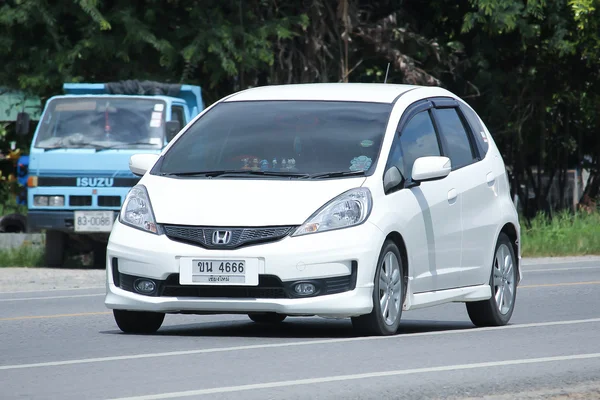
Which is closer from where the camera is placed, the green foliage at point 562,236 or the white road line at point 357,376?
the white road line at point 357,376

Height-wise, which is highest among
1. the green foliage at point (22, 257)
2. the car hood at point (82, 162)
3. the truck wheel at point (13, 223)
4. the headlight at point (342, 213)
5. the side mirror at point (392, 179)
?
the side mirror at point (392, 179)

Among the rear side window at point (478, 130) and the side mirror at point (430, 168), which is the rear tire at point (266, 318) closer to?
the side mirror at point (430, 168)

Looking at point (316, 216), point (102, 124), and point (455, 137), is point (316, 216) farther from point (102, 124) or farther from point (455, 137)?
point (102, 124)

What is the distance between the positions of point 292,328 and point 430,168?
170cm

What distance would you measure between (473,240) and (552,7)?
15841 millimetres

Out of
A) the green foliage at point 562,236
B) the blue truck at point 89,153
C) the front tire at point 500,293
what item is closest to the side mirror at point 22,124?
the blue truck at point 89,153

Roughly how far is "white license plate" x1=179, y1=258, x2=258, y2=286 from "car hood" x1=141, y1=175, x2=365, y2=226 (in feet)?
0.78

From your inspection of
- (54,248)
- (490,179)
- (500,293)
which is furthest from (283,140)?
(54,248)

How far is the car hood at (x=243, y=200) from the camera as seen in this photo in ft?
29.6

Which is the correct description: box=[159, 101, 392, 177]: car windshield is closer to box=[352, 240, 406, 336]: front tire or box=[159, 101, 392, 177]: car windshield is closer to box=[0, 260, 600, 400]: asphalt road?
box=[352, 240, 406, 336]: front tire

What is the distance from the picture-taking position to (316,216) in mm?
9039

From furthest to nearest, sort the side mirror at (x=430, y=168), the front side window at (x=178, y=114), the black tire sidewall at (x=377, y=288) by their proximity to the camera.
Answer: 1. the front side window at (x=178, y=114)
2. the side mirror at (x=430, y=168)
3. the black tire sidewall at (x=377, y=288)

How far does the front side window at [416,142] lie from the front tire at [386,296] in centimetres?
71

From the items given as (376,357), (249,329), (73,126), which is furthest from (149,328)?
(73,126)
